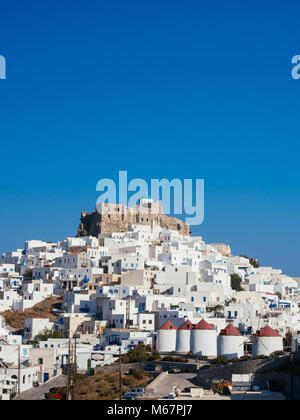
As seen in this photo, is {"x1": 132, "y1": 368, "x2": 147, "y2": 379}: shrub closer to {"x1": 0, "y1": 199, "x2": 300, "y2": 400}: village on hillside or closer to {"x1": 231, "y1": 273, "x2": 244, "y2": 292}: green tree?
{"x1": 0, "y1": 199, "x2": 300, "y2": 400}: village on hillside

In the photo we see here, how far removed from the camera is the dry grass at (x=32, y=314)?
2064 inches

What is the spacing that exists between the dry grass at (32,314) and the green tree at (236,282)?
52.1 feet

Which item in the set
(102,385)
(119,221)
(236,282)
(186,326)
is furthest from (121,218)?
(102,385)

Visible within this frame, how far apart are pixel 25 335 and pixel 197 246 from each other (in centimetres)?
2591

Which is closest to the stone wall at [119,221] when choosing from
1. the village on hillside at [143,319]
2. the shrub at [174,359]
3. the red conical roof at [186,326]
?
the village on hillside at [143,319]

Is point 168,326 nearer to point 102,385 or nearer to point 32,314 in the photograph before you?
point 102,385

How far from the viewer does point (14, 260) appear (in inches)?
2778

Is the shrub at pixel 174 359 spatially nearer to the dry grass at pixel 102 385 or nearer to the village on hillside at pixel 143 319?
the village on hillside at pixel 143 319

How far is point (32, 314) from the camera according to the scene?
2119 inches

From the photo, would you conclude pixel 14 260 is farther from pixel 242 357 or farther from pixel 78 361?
pixel 242 357

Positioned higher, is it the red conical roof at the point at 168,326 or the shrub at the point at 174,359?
the red conical roof at the point at 168,326

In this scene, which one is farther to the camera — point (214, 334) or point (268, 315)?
point (268, 315)

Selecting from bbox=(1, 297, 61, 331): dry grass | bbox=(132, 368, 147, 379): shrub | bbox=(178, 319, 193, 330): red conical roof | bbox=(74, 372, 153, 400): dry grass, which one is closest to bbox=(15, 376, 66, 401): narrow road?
bbox=(74, 372, 153, 400): dry grass
